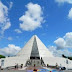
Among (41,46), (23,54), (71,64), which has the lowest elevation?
(71,64)

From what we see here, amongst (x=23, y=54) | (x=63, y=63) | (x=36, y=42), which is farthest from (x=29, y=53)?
(x=63, y=63)

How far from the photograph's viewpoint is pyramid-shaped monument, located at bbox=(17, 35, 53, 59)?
7272 centimetres

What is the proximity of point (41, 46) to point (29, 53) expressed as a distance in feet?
30.5

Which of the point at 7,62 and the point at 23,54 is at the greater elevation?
the point at 23,54

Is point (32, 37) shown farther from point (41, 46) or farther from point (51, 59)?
point (51, 59)

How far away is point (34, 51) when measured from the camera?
75.8 m

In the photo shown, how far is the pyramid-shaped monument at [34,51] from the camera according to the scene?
7272cm

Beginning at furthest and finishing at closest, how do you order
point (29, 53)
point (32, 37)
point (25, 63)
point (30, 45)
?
point (32, 37)
point (30, 45)
point (29, 53)
point (25, 63)

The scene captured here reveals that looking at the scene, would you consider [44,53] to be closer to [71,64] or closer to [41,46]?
[41,46]

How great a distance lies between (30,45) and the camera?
257ft

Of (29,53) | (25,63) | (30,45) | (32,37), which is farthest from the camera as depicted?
(32,37)

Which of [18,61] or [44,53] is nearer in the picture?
[18,61]

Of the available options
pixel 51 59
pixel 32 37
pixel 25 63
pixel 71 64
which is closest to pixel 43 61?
pixel 51 59

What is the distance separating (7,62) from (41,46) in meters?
22.6
